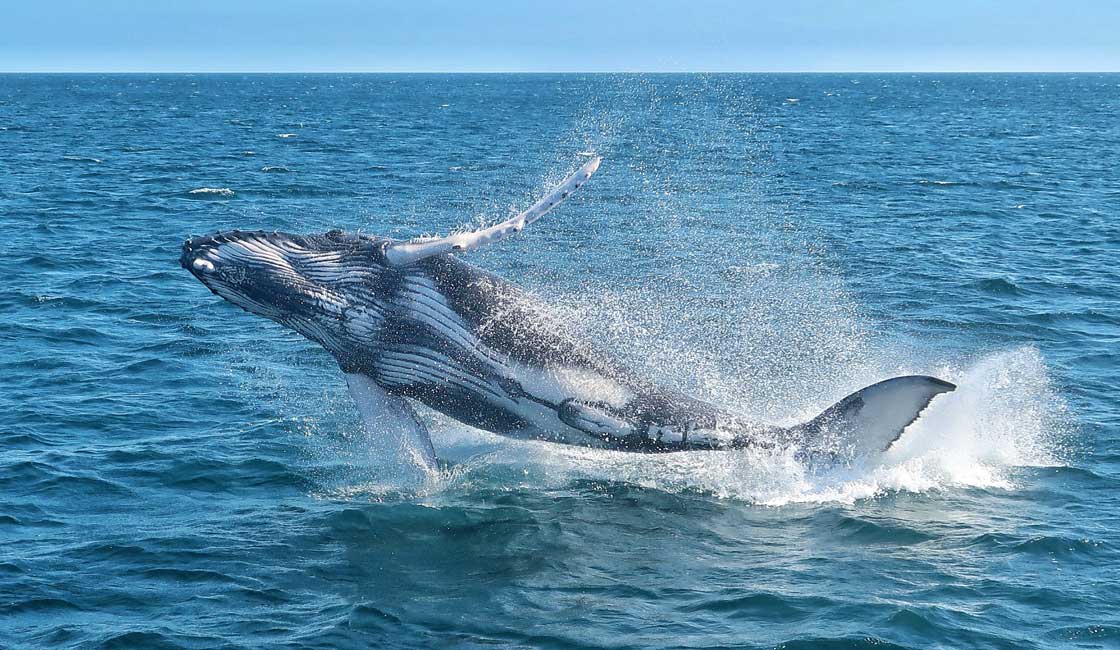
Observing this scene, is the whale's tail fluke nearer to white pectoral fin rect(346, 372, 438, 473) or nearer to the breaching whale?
the breaching whale

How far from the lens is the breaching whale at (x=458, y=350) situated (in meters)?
16.5

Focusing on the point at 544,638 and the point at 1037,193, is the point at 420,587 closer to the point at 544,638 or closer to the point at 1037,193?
the point at 544,638

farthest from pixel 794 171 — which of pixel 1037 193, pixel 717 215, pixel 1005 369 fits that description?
pixel 1005 369

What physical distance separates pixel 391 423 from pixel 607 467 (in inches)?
131

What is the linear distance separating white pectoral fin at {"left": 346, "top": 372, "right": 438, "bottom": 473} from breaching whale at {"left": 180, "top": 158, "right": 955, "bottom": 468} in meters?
0.03

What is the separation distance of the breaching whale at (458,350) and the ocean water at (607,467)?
80 centimetres

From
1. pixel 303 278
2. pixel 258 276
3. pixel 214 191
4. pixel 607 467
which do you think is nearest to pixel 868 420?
pixel 607 467

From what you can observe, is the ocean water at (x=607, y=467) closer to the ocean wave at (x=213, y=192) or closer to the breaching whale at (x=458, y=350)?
the breaching whale at (x=458, y=350)

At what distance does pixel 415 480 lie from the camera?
56.2ft

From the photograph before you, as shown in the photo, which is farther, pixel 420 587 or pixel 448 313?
pixel 448 313

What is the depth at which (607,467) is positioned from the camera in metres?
18.1

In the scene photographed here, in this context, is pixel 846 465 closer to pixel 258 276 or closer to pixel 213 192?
pixel 258 276

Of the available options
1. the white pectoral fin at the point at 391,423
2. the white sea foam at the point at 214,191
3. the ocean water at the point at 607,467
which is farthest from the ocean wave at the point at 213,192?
the white pectoral fin at the point at 391,423

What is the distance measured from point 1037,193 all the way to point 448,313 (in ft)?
143
